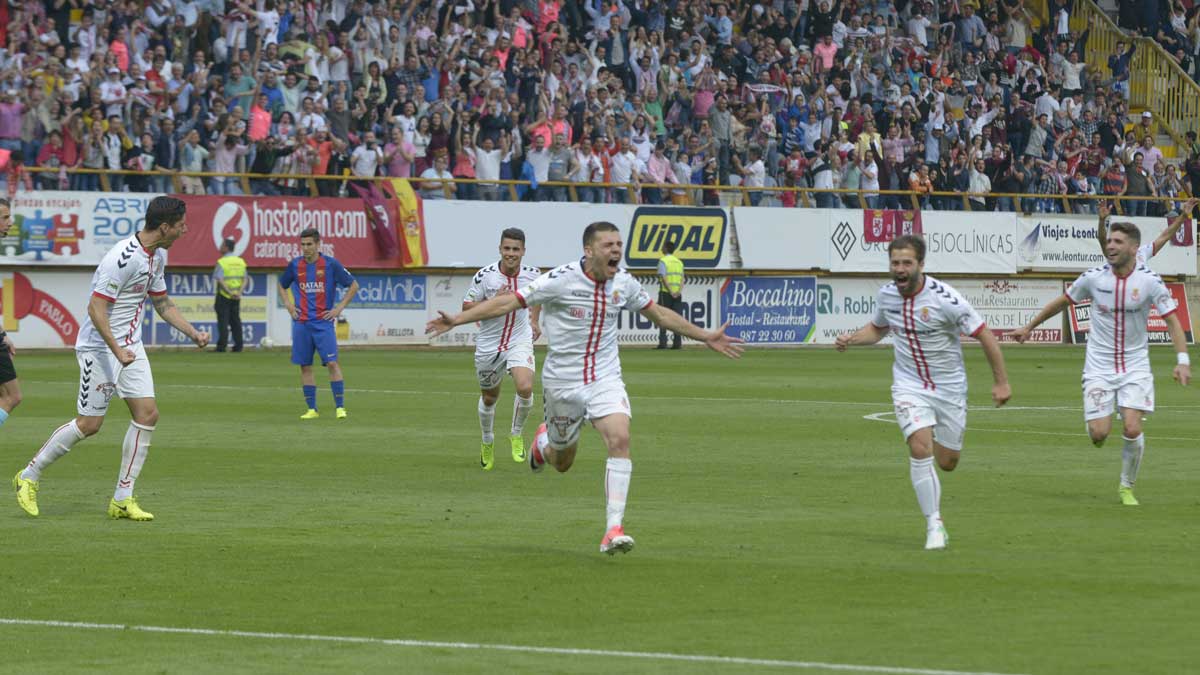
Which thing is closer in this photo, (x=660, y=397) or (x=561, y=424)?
(x=561, y=424)

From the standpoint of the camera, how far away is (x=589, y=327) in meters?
11.7

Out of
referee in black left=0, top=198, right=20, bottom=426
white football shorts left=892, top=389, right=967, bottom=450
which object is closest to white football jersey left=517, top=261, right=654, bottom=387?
white football shorts left=892, top=389, right=967, bottom=450

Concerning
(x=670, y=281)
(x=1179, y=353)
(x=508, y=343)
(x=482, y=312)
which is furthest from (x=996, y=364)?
(x=670, y=281)

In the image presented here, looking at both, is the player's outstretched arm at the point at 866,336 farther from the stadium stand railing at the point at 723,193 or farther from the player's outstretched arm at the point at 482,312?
the stadium stand railing at the point at 723,193

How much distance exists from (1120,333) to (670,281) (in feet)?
86.9

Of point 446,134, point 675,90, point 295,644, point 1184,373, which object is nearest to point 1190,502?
point 1184,373

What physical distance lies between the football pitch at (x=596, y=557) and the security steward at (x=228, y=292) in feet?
51.6

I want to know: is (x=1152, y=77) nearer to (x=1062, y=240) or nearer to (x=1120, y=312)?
(x=1062, y=240)

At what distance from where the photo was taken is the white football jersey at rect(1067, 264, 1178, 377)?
1438 centimetres

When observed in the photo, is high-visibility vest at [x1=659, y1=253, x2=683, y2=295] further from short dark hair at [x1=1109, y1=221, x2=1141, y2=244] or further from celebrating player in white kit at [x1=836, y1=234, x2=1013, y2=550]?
celebrating player in white kit at [x1=836, y1=234, x2=1013, y2=550]

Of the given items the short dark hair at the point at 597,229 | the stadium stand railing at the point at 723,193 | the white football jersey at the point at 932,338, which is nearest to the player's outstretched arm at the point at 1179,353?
the white football jersey at the point at 932,338

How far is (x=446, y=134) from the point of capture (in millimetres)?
39156

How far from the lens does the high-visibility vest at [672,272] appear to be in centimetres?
4053

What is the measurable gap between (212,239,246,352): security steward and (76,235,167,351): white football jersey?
966 inches
